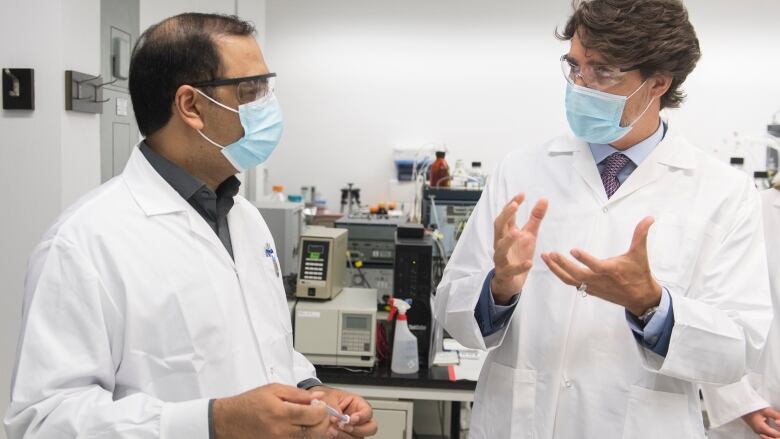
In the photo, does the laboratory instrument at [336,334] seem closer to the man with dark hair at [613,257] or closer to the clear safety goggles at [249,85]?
the man with dark hair at [613,257]

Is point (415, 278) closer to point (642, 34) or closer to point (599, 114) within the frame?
point (599, 114)

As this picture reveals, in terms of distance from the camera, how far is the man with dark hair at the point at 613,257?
1.19 meters

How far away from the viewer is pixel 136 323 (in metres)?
1.02

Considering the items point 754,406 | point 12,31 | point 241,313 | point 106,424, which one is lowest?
point 754,406

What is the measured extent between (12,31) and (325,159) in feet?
11.0

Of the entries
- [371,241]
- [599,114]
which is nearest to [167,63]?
[599,114]

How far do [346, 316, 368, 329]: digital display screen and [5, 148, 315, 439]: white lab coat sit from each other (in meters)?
1.05

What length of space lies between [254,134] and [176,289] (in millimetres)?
353

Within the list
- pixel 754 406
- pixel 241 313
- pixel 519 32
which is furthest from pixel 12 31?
pixel 519 32

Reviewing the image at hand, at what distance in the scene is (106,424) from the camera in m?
0.93

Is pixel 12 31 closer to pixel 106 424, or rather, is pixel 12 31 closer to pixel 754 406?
pixel 106 424

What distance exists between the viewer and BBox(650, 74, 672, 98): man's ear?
1389 mm

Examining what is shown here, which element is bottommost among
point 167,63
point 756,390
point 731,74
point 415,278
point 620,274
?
point 756,390

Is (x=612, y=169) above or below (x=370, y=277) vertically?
above
